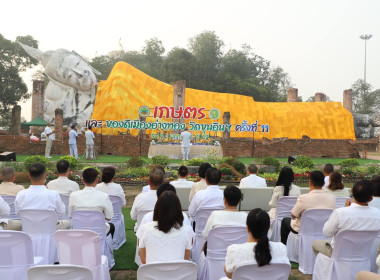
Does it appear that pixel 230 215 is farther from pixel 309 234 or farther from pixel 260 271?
pixel 309 234

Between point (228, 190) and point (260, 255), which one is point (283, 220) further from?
point (260, 255)

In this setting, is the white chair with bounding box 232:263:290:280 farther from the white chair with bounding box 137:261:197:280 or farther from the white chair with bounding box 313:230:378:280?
the white chair with bounding box 313:230:378:280

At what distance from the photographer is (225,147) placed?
858 inches

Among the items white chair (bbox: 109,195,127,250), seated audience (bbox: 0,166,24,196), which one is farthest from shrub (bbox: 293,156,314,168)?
seated audience (bbox: 0,166,24,196)

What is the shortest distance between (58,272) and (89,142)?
15.3 metres

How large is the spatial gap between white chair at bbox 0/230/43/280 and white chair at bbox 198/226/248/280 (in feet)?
5.64

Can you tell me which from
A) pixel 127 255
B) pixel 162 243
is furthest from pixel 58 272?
pixel 127 255

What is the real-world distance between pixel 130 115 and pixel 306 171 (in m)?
15.5

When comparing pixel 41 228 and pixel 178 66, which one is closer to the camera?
pixel 41 228

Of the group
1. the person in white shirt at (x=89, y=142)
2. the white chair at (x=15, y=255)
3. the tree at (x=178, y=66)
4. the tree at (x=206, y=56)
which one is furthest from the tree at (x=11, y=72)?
the white chair at (x=15, y=255)

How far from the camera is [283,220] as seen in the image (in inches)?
219

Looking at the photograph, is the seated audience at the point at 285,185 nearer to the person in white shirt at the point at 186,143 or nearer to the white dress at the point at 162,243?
the white dress at the point at 162,243

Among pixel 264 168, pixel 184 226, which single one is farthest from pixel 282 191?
pixel 264 168

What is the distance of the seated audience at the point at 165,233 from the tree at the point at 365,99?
53.7 metres
